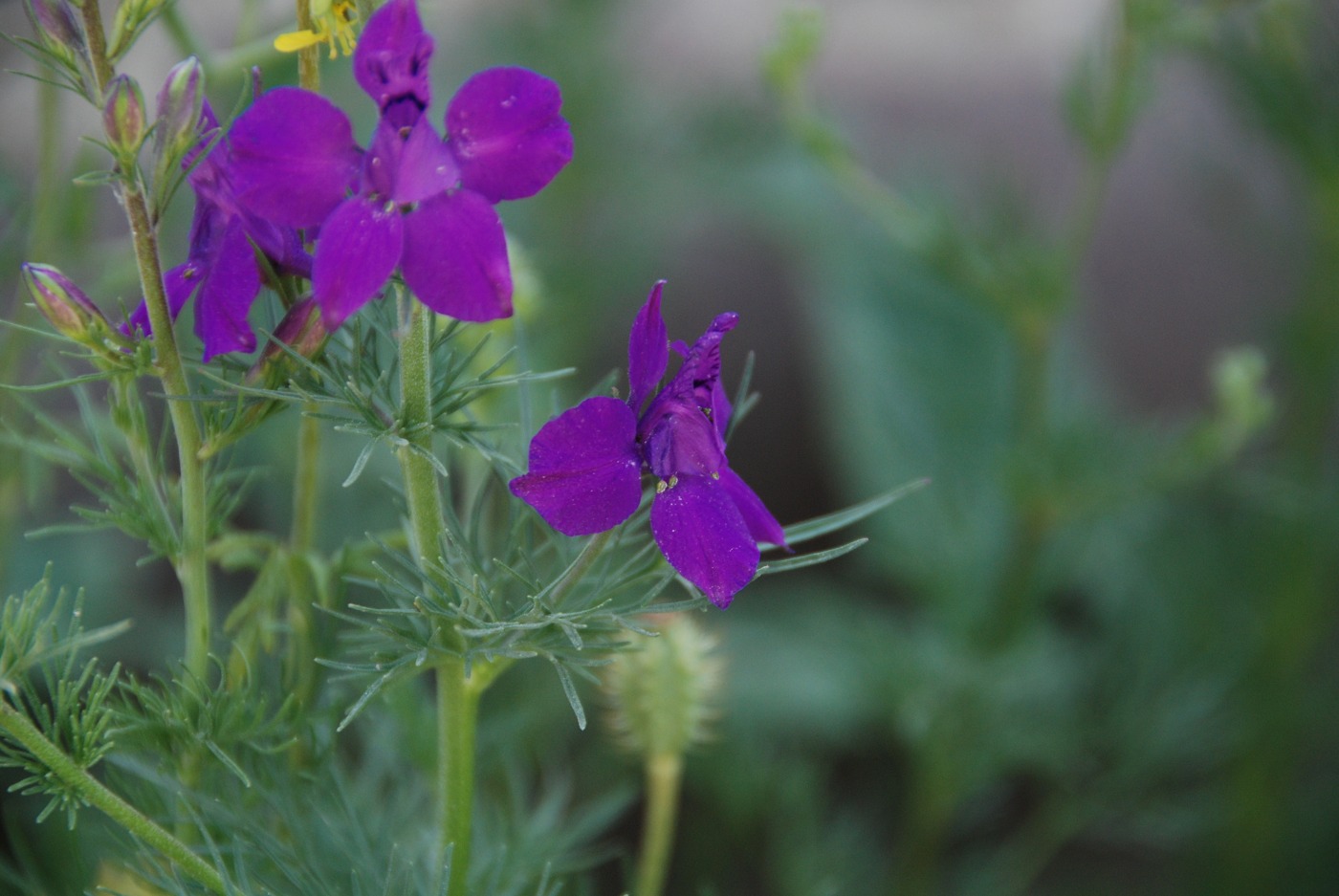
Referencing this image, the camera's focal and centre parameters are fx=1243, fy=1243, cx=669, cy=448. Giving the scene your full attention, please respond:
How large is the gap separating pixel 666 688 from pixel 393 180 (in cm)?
25

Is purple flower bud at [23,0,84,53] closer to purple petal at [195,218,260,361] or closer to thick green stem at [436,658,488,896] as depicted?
purple petal at [195,218,260,361]

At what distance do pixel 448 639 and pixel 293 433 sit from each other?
49 centimetres

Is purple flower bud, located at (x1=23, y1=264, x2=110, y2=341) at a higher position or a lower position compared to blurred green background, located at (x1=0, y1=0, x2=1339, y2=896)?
higher

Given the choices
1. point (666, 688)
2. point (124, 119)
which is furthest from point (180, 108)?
point (666, 688)

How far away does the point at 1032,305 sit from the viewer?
82cm

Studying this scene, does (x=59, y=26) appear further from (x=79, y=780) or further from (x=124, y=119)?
(x=79, y=780)

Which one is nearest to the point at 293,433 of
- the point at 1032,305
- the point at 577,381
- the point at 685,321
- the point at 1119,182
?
the point at 577,381

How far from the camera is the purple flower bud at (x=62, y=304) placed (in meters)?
0.33

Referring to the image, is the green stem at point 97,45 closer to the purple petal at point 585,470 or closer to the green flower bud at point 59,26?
the green flower bud at point 59,26

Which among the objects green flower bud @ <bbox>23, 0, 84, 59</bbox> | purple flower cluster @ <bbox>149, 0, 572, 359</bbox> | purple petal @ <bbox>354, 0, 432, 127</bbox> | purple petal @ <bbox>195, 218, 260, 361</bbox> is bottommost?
purple petal @ <bbox>195, 218, 260, 361</bbox>

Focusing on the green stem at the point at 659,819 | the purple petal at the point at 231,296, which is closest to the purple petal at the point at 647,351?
the purple petal at the point at 231,296

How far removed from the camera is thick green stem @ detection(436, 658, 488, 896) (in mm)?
381

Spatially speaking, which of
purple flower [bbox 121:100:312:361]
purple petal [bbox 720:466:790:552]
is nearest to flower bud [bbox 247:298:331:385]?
purple flower [bbox 121:100:312:361]

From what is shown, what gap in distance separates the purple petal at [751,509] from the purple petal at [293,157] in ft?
0.43
